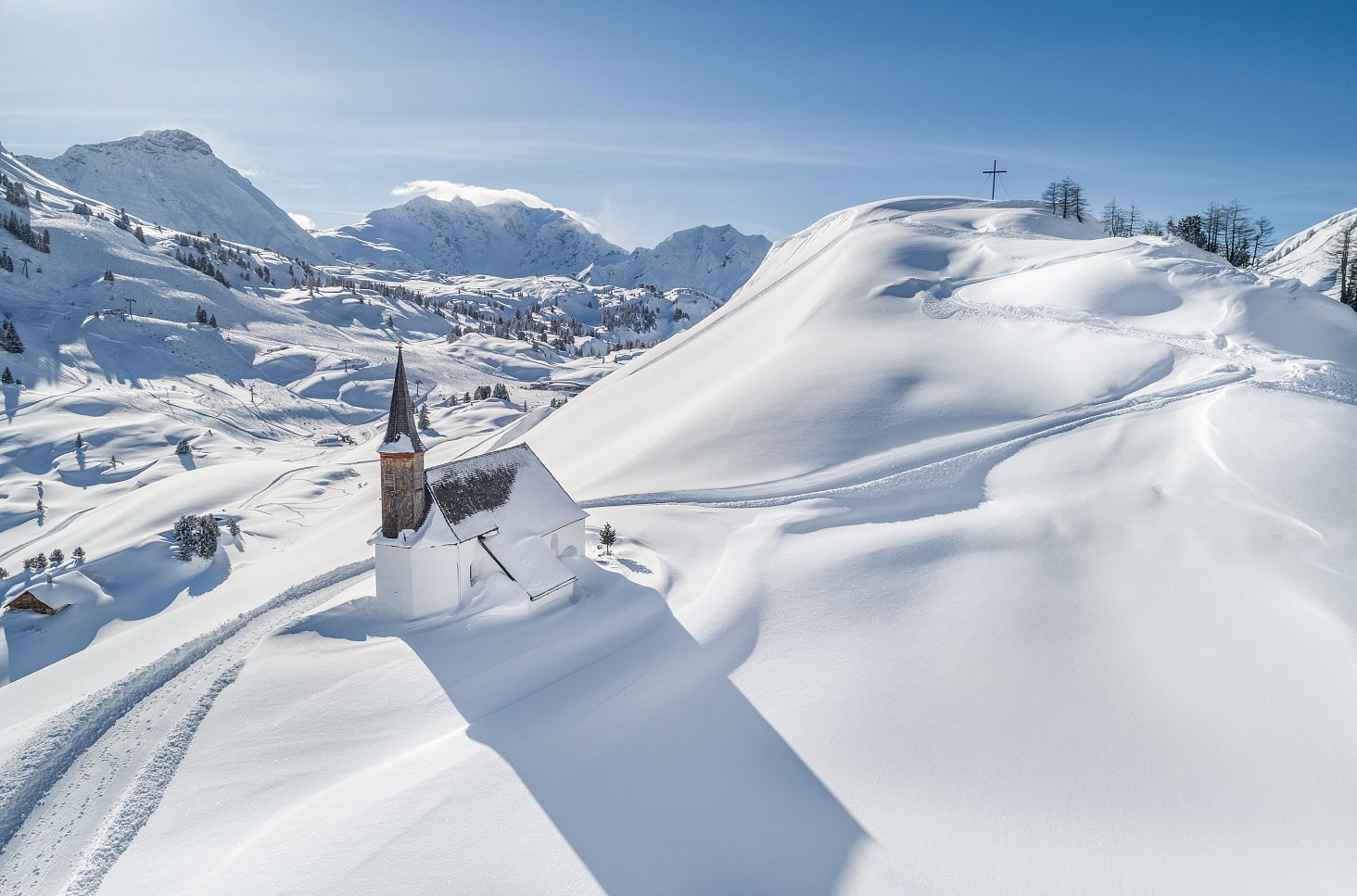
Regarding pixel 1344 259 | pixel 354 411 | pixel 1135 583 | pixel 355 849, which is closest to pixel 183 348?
pixel 354 411

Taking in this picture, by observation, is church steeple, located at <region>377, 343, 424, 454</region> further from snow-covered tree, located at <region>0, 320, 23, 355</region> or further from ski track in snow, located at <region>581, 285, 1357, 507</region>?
snow-covered tree, located at <region>0, 320, 23, 355</region>

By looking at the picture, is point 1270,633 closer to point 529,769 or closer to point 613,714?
point 613,714

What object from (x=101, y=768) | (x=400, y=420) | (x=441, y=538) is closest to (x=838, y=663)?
(x=441, y=538)

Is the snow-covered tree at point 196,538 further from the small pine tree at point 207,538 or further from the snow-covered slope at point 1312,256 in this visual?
the snow-covered slope at point 1312,256

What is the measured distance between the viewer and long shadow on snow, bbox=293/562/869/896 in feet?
36.6

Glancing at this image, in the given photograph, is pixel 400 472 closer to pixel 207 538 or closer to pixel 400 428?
pixel 400 428

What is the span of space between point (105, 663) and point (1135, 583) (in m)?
32.8

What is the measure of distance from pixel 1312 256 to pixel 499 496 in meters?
120

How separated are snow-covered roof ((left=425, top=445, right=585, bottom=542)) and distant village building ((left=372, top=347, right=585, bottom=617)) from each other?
0.03 metres

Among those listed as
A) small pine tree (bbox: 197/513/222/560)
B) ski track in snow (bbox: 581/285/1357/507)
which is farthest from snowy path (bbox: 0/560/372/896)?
small pine tree (bbox: 197/513/222/560)

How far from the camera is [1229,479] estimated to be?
19.3 meters

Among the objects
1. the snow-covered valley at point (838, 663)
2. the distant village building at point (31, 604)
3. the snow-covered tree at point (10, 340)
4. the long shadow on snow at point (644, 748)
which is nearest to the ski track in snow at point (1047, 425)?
the snow-covered valley at point (838, 663)

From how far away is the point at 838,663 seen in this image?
15430 mm

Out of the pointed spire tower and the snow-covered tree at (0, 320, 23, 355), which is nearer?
the pointed spire tower
